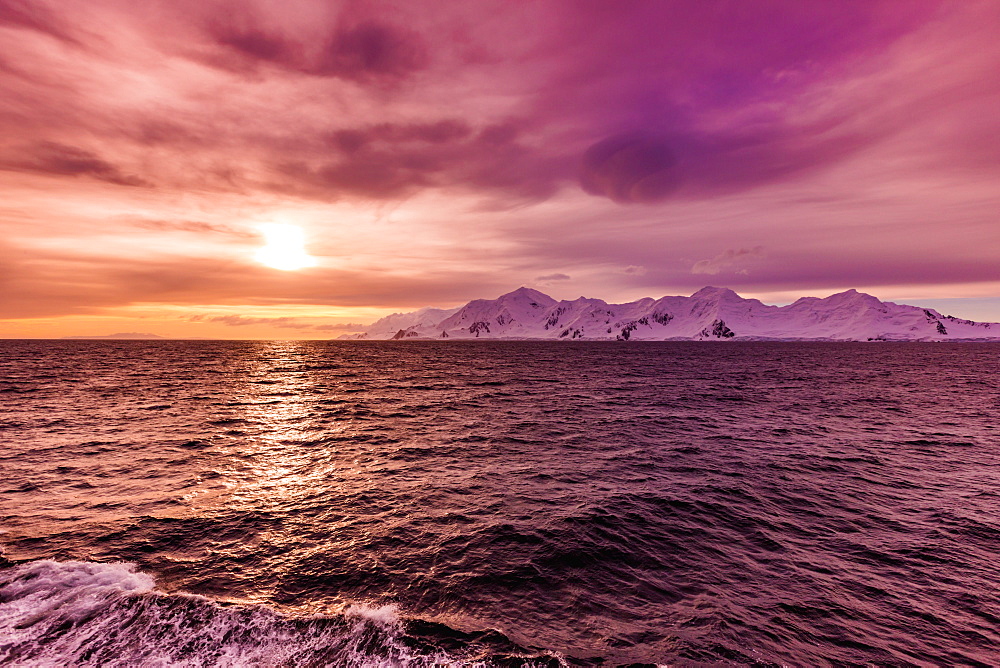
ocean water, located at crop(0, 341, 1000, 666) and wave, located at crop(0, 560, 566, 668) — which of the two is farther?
ocean water, located at crop(0, 341, 1000, 666)

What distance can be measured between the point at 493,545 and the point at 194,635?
906cm

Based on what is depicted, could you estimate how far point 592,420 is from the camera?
39.1 m

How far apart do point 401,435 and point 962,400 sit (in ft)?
234

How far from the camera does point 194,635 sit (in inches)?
416

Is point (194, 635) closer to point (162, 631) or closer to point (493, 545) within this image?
point (162, 631)

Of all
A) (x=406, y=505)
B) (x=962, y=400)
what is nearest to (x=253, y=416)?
(x=406, y=505)

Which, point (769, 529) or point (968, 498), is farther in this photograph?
point (968, 498)

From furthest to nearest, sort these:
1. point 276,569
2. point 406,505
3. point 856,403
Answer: point 856,403
point 406,505
point 276,569

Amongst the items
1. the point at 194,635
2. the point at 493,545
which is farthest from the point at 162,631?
the point at 493,545

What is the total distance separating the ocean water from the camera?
422 inches

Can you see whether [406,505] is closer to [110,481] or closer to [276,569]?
[276,569]

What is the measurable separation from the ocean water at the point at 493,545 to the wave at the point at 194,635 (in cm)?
6

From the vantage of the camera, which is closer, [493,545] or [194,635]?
[194,635]

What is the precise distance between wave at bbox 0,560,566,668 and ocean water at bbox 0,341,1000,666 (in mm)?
58
